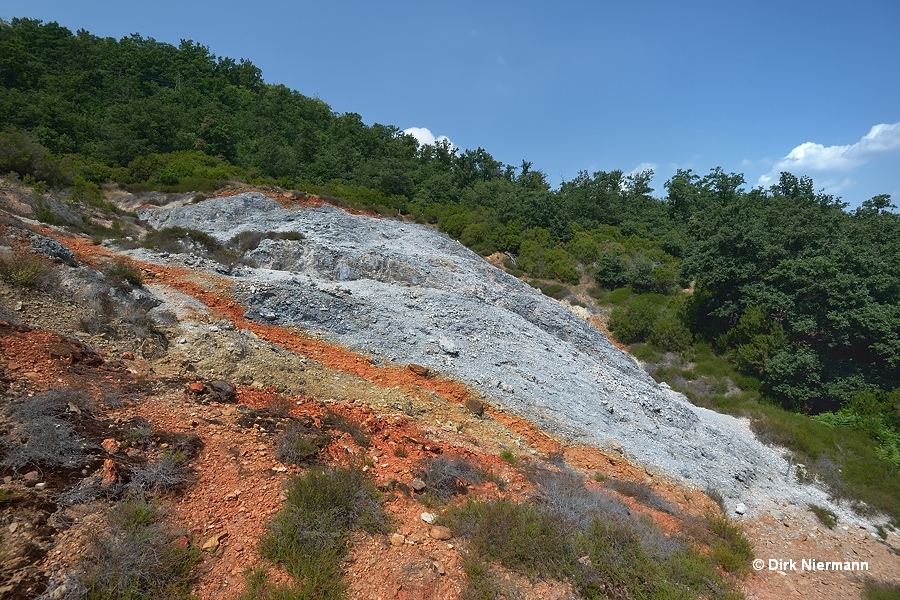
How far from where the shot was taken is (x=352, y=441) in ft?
19.9

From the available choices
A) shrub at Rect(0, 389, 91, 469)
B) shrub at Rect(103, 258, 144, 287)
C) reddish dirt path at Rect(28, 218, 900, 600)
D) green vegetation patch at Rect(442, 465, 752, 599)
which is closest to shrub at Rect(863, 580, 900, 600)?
reddish dirt path at Rect(28, 218, 900, 600)

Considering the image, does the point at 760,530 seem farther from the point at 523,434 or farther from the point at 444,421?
the point at 444,421

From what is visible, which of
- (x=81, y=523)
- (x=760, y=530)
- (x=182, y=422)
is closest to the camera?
(x=81, y=523)

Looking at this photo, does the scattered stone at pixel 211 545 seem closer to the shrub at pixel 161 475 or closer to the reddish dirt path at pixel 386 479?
the reddish dirt path at pixel 386 479

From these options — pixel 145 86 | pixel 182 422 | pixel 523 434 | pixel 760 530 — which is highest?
pixel 145 86

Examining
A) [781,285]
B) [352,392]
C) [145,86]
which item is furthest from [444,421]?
[145,86]

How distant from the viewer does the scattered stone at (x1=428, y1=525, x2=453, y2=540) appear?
185 inches

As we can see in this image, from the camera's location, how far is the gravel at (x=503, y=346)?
9656 mm

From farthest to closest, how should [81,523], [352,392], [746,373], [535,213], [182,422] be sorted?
[535,213] → [746,373] → [352,392] → [182,422] → [81,523]

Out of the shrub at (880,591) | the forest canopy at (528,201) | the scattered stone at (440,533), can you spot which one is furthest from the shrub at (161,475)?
the forest canopy at (528,201)

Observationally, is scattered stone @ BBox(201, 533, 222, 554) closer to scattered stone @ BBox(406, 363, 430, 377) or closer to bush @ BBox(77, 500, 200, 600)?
bush @ BBox(77, 500, 200, 600)

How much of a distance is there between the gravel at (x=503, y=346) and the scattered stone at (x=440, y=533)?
461cm

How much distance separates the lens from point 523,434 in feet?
28.0

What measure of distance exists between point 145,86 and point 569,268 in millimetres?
39601
